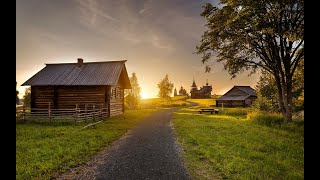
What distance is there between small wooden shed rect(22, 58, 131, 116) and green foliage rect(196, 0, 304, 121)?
40.9 feet

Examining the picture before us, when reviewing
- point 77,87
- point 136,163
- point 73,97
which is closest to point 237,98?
point 77,87

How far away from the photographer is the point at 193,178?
675cm

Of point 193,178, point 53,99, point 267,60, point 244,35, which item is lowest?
point 193,178

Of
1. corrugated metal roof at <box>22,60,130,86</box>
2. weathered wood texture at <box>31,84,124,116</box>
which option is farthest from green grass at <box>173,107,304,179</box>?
corrugated metal roof at <box>22,60,130,86</box>

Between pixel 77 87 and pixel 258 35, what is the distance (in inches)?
829

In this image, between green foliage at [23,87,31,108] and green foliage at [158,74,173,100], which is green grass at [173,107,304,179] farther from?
green foliage at [158,74,173,100]

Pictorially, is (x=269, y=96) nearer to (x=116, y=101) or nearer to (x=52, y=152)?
(x=116, y=101)

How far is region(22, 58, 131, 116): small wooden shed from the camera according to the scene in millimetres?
25453

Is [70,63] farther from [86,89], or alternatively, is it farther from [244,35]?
[244,35]

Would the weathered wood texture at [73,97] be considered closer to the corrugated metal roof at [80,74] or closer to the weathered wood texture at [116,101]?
the weathered wood texture at [116,101]

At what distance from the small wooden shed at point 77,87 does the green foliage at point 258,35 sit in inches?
491
